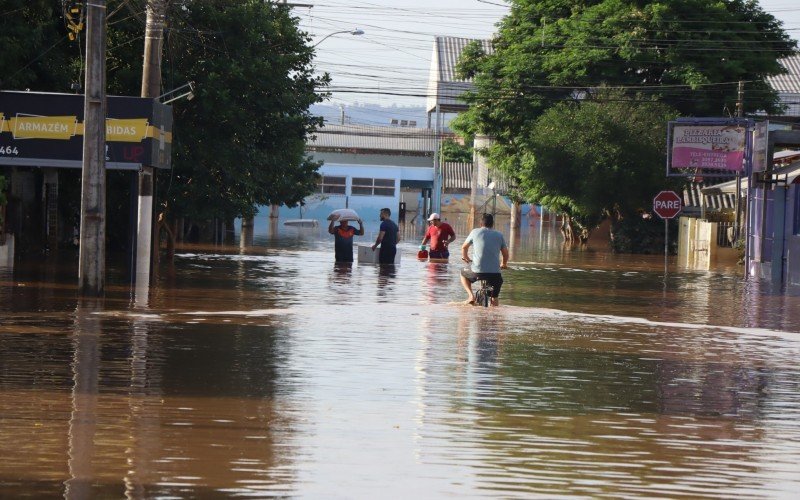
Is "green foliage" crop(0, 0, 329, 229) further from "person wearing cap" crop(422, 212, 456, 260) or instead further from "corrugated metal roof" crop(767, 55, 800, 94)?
"corrugated metal roof" crop(767, 55, 800, 94)

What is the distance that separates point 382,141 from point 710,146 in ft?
241

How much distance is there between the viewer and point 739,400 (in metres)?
12.2

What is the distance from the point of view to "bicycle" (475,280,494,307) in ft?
68.3

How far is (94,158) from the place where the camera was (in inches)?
791

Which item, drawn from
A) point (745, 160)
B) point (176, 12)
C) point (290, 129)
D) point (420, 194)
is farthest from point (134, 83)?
point (420, 194)

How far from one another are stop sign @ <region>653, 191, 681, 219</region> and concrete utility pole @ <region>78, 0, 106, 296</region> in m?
23.5

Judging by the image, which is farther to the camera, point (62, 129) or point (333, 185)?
point (333, 185)

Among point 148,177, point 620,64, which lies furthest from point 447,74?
point 148,177

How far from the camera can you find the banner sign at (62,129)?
22625 millimetres

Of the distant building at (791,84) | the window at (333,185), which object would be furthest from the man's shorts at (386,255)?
the window at (333,185)

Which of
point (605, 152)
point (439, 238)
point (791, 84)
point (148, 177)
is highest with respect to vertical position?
point (791, 84)

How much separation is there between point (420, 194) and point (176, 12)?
90516 mm

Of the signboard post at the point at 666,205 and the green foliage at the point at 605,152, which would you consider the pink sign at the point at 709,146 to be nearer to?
the signboard post at the point at 666,205

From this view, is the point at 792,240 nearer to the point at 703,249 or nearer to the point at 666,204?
the point at 666,204
